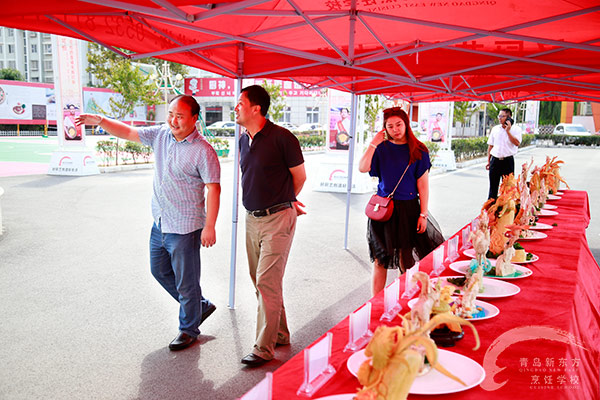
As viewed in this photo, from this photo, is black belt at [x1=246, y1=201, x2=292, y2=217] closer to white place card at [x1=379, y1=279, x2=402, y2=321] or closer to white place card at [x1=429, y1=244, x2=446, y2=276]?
white place card at [x1=429, y1=244, x2=446, y2=276]

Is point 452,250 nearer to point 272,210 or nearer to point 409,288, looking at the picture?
point 409,288

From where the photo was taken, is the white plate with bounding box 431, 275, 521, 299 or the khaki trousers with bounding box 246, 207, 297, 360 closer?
the white plate with bounding box 431, 275, 521, 299

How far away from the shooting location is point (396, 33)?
3686mm

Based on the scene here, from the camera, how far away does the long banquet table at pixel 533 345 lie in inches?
59.2

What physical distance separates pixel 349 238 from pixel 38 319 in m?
4.26

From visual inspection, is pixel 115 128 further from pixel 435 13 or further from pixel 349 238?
pixel 349 238

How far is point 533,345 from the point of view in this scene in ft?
5.93

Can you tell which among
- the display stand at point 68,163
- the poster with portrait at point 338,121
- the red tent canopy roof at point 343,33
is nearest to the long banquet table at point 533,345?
the red tent canopy roof at point 343,33

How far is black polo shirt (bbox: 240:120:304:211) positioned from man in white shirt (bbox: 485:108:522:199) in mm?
6163

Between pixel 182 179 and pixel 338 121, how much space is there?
943cm

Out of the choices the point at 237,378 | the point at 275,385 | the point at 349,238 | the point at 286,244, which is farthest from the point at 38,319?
the point at 349,238

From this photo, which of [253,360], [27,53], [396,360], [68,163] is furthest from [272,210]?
[27,53]

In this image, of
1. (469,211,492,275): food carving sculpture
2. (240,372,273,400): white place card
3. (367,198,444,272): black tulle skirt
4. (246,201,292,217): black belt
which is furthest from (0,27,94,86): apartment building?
(240,372,273,400): white place card

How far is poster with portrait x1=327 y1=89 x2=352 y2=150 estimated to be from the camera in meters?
12.5
